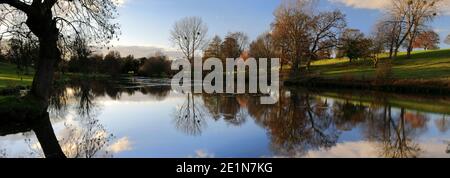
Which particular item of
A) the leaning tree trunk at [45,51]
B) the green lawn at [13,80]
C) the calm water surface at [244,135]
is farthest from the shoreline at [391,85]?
the green lawn at [13,80]

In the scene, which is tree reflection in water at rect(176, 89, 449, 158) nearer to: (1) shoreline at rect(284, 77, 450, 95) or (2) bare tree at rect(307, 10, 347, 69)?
(1) shoreline at rect(284, 77, 450, 95)

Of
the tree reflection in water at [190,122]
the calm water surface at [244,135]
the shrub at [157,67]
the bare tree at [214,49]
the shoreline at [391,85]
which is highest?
the bare tree at [214,49]

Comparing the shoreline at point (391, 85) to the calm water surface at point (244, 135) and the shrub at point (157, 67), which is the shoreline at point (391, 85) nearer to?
the calm water surface at point (244, 135)

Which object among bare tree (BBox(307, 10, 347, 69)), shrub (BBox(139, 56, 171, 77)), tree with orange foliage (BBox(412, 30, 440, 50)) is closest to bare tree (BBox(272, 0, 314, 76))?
bare tree (BBox(307, 10, 347, 69))

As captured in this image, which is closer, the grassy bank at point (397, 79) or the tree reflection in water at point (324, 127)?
the tree reflection in water at point (324, 127)

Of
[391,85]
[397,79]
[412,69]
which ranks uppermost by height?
[412,69]

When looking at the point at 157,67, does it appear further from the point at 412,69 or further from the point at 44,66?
the point at 44,66

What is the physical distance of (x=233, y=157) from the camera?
7875 mm

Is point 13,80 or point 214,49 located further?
point 214,49

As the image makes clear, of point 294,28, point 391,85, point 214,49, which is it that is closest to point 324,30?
point 294,28

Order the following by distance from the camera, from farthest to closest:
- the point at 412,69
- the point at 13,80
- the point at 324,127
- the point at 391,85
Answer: the point at 412,69
the point at 13,80
the point at 391,85
the point at 324,127

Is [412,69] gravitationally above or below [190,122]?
above
